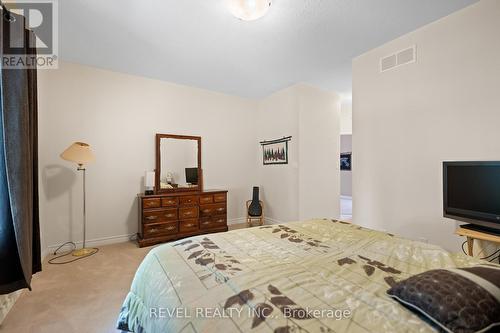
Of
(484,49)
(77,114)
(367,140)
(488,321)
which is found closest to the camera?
(488,321)

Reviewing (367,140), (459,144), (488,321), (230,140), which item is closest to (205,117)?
(230,140)

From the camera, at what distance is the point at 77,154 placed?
2.73 meters

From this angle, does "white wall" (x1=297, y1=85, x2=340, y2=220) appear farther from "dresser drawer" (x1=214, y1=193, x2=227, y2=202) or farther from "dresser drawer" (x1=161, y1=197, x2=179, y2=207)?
"dresser drawer" (x1=161, y1=197, x2=179, y2=207)

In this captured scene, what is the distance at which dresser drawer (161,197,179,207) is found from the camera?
129 inches

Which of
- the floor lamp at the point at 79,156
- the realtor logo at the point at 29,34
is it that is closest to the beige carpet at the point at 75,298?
the floor lamp at the point at 79,156

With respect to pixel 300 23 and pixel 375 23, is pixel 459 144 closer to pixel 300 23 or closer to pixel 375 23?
pixel 375 23

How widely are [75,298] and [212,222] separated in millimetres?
2060

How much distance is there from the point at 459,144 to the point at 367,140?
0.92m

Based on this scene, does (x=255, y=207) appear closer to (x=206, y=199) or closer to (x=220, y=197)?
(x=220, y=197)

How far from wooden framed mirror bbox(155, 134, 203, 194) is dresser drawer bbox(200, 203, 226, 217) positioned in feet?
1.42

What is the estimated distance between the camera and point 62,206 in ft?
9.80

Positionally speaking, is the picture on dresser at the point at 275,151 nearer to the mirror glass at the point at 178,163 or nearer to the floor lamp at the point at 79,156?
the mirror glass at the point at 178,163

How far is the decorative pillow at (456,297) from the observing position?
0.67 m

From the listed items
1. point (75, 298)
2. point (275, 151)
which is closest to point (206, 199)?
point (275, 151)
